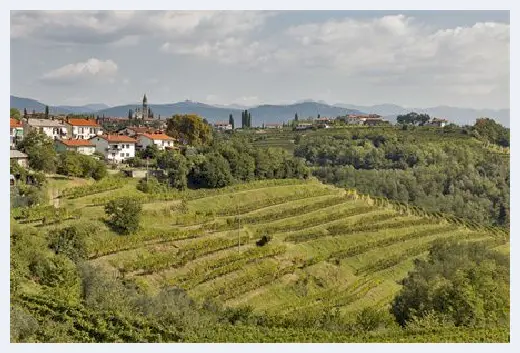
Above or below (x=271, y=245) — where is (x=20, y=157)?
above

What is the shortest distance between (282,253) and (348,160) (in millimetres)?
29102

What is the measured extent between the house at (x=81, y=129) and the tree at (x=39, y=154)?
719 cm

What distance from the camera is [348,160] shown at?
55938 millimetres

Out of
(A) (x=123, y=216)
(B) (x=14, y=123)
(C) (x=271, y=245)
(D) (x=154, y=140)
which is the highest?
(B) (x=14, y=123)

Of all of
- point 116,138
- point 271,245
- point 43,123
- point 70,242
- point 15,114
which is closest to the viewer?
point 70,242

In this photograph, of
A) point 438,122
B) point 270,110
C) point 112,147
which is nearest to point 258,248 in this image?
point 112,147

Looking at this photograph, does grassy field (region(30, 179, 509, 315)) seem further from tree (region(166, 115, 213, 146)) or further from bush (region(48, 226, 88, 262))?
tree (region(166, 115, 213, 146))

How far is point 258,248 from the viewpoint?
27406 millimetres

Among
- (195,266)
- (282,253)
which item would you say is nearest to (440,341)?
(195,266)

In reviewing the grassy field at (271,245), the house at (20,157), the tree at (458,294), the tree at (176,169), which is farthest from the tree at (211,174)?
the tree at (458,294)

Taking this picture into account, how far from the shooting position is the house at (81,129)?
3709 centimetres

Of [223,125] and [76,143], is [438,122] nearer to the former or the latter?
[223,125]

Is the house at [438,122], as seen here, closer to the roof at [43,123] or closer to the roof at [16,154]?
the roof at [43,123]

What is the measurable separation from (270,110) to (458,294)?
9657 centimetres
